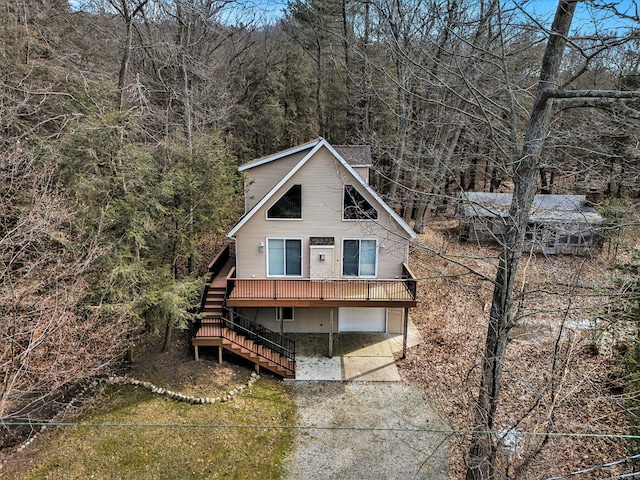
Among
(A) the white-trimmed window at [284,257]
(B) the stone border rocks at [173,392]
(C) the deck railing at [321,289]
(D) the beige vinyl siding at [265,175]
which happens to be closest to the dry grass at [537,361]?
(C) the deck railing at [321,289]

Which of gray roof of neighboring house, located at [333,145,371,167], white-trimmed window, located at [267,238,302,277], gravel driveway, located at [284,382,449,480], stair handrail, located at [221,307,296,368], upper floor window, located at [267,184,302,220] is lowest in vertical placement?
gravel driveway, located at [284,382,449,480]

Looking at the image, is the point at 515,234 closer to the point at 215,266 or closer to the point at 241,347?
the point at 241,347

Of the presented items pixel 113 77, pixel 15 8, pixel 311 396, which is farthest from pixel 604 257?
pixel 15 8

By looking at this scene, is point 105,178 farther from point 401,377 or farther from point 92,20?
point 401,377

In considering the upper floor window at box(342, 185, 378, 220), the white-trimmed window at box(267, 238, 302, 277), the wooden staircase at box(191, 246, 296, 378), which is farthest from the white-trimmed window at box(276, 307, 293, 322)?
the upper floor window at box(342, 185, 378, 220)

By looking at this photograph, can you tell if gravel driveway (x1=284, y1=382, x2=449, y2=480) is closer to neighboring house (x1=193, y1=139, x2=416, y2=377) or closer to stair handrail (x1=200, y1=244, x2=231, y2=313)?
neighboring house (x1=193, y1=139, x2=416, y2=377)

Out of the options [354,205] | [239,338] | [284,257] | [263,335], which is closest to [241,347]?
[239,338]

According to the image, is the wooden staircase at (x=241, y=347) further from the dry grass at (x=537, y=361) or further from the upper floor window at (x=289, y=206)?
the upper floor window at (x=289, y=206)
